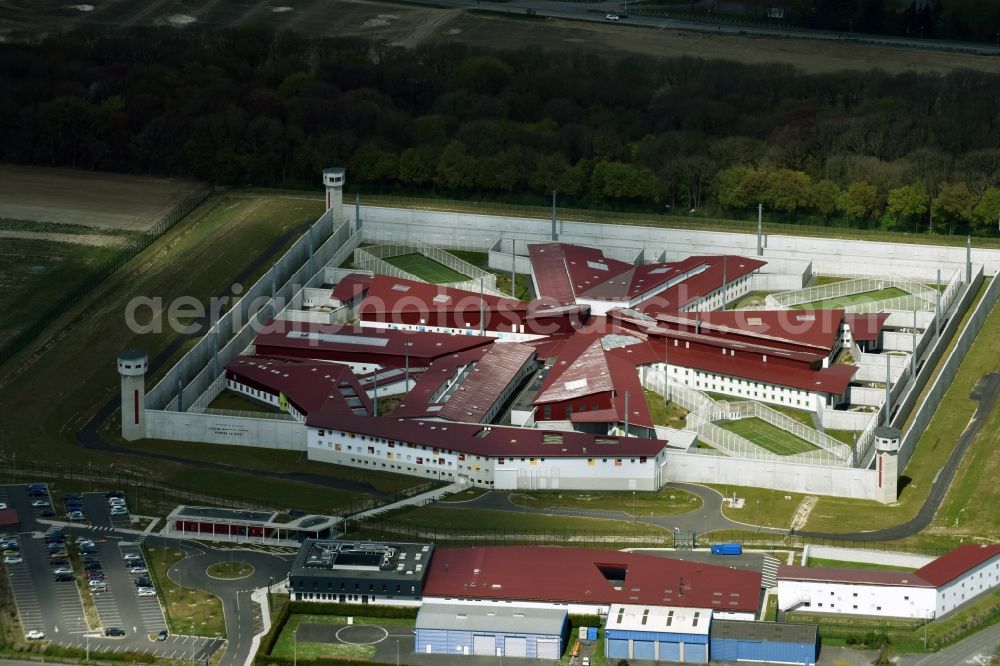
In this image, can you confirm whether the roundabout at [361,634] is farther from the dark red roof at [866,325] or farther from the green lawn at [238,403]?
the dark red roof at [866,325]

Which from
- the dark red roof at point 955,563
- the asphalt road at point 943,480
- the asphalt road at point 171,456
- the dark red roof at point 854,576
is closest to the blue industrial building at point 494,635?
the dark red roof at point 854,576

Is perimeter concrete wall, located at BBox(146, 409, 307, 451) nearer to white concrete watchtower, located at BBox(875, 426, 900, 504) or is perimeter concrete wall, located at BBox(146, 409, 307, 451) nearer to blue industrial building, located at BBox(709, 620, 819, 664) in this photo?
white concrete watchtower, located at BBox(875, 426, 900, 504)

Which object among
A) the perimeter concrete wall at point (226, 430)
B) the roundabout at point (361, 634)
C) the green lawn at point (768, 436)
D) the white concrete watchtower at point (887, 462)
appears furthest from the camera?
the perimeter concrete wall at point (226, 430)

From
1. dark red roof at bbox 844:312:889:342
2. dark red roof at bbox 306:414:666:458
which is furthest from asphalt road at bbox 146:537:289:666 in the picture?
dark red roof at bbox 844:312:889:342

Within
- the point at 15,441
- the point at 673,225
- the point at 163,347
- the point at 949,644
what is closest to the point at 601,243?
the point at 673,225

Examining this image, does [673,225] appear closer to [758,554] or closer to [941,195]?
[941,195]

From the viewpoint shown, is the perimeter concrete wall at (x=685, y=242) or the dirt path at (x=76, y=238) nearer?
the perimeter concrete wall at (x=685, y=242)
